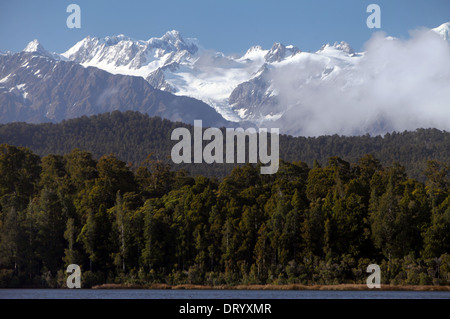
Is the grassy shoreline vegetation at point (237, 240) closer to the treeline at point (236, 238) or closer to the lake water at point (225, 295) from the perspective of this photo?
the treeline at point (236, 238)

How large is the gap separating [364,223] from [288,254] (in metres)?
10.6

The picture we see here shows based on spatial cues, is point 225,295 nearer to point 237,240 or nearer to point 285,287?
point 285,287

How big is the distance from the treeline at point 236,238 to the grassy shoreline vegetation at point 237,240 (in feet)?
0.46

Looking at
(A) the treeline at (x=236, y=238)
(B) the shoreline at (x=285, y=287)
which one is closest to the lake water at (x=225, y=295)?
(B) the shoreline at (x=285, y=287)

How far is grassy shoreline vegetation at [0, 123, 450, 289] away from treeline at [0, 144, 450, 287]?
141mm

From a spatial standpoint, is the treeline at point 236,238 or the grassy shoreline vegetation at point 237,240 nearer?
the grassy shoreline vegetation at point 237,240

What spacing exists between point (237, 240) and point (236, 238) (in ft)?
0.99

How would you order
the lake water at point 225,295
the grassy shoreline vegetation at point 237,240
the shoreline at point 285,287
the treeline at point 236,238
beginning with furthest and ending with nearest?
the treeline at point 236,238 → the grassy shoreline vegetation at point 237,240 → the shoreline at point 285,287 → the lake water at point 225,295

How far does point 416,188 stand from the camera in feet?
354

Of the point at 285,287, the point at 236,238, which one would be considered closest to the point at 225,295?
the point at 285,287

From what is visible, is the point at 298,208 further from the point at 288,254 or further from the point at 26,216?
the point at 26,216

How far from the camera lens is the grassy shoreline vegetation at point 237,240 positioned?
92.3 meters

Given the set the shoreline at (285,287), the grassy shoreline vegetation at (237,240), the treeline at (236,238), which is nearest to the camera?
the shoreline at (285,287)
